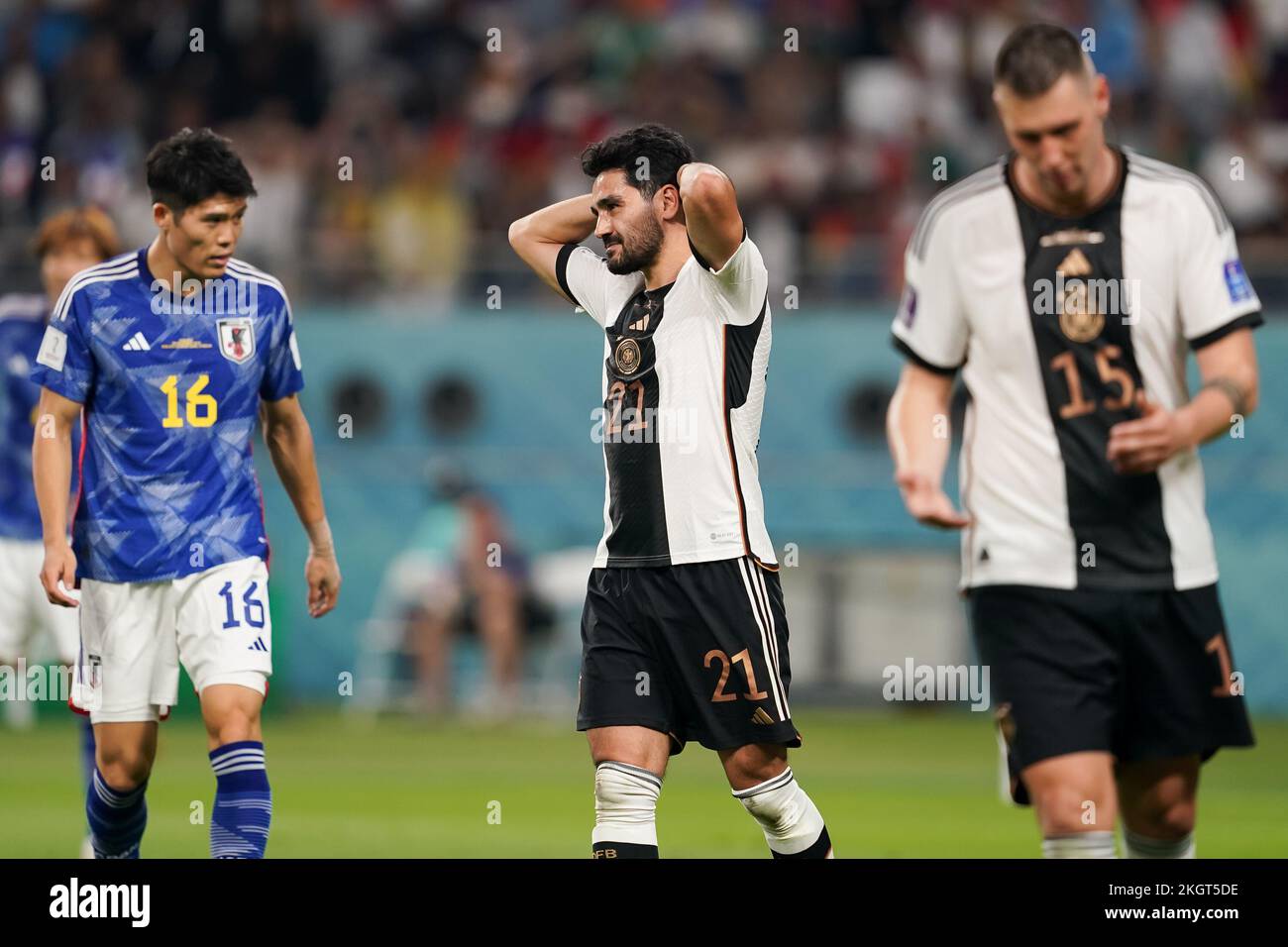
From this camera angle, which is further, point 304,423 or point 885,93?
point 885,93

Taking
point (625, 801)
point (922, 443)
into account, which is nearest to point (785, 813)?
point (625, 801)

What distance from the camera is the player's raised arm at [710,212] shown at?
673cm

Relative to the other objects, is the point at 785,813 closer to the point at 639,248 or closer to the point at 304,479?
the point at 639,248

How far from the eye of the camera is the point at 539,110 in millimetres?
21516

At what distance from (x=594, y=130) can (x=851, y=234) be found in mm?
2875

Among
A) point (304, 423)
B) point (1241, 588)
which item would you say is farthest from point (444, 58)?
point (304, 423)

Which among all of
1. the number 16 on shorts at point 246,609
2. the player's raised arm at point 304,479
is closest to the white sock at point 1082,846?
the number 16 on shorts at point 246,609

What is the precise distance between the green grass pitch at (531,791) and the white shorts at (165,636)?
2154 millimetres

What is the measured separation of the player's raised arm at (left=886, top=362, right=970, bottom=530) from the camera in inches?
227

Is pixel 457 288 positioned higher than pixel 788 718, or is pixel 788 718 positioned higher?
pixel 457 288

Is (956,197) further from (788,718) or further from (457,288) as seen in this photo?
(457,288)

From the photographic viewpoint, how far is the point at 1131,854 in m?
6.21
